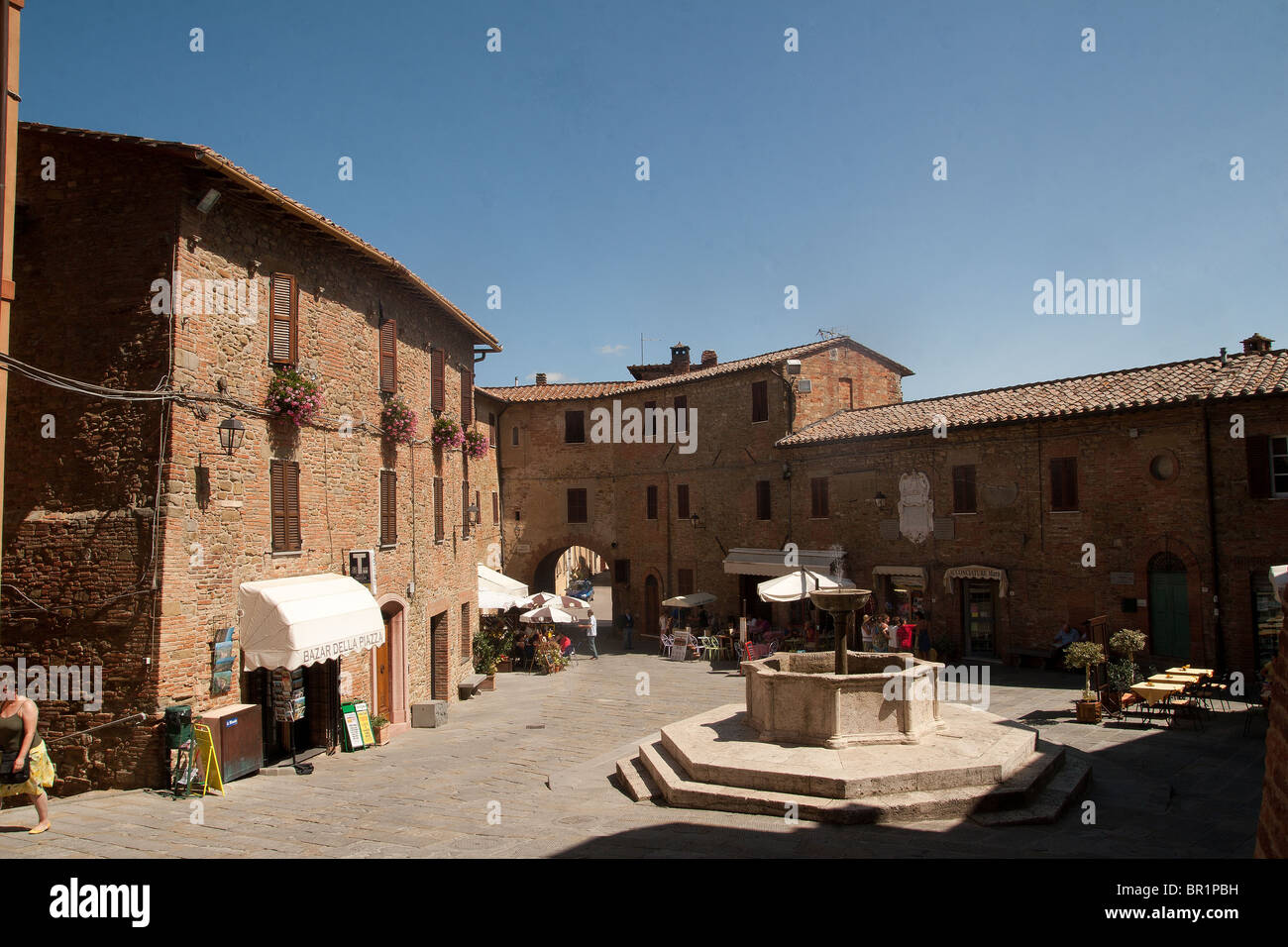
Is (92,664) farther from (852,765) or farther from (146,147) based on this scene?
(852,765)

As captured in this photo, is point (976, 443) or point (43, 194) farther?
point (976, 443)

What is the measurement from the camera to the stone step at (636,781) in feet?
33.8

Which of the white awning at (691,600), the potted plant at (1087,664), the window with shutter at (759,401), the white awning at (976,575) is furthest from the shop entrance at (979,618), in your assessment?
the window with shutter at (759,401)

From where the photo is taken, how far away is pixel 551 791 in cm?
1090

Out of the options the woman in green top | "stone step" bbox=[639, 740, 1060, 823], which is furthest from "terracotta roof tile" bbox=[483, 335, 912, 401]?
the woman in green top

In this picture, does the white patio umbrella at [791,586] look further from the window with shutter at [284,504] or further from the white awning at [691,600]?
the window with shutter at [284,504]

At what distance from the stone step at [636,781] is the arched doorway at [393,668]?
629 cm

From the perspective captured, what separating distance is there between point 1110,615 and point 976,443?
5.36 m

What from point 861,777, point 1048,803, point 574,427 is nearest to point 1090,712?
point 1048,803

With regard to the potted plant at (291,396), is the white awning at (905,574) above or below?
below

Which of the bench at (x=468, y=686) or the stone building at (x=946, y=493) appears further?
the bench at (x=468, y=686)

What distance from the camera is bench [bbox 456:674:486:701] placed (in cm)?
2008

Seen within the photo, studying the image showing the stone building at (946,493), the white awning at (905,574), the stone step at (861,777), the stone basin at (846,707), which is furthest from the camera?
the white awning at (905,574)
